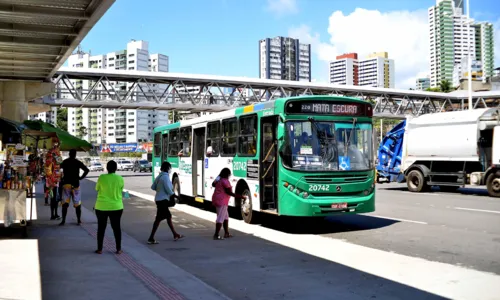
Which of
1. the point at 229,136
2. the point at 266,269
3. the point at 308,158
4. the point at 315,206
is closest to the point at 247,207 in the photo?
the point at 229,136

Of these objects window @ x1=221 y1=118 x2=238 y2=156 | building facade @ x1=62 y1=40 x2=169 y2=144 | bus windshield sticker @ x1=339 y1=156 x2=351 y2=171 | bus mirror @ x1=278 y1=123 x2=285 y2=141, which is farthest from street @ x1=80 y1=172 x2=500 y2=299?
building facade @ x1=62 y1=40 x2=169 y2=144

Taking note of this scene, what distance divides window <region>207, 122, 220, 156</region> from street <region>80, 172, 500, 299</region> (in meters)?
2.14

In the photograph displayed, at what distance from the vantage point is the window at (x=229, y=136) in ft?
47.9

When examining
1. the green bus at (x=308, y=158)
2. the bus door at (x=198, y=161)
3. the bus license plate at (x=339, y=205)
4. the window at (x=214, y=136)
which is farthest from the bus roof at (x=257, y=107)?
the bus license plate at (x=339, y=205)

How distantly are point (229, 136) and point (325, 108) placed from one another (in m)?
3.74

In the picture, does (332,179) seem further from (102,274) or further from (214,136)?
(102,274)

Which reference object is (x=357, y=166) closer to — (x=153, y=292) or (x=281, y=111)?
(x=281, y=111)

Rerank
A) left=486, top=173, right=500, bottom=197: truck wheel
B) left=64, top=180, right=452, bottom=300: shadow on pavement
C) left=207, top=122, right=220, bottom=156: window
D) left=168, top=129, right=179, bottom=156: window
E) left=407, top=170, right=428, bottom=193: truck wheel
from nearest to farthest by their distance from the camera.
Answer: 1. left=64, top=180, right=452, bottom=300: shadow on pavement
2. left=207, top=122, right=220, bottom=156: window
3. left=168, top=129, right=179, bottom=156: window
4. left=486, top=173, right=500, bottom=197: truck wheel
5. left=407, top=170, right=428, bottom=193: truck wheel

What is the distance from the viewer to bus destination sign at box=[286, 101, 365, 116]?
12.1 meters

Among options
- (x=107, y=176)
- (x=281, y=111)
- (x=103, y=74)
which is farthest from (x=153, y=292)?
(x=103, y=74)

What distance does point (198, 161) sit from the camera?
58.0ft

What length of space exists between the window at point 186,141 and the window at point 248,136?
15.5 feet

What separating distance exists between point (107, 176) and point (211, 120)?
7.48 meters

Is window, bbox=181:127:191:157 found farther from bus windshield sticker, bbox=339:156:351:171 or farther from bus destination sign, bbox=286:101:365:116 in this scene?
bus windshield sticker, bbox=339:156:351:171
